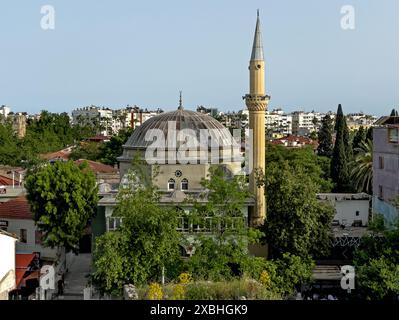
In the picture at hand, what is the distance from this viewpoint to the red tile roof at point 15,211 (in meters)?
24.4

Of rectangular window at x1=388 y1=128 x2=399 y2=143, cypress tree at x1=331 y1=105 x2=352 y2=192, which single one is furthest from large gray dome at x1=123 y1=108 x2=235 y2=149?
cypress tree at x1=331 y1=105 x2=352 y2=192

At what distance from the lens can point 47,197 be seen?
2136cm

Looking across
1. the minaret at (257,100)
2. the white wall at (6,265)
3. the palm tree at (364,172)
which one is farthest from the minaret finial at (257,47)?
the white wall at (6,265)

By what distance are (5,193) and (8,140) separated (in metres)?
30.8

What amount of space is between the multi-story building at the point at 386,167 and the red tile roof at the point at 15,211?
13167mm

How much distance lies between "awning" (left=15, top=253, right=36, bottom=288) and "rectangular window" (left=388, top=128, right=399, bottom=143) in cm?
1350

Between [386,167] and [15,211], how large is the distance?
14.2 m

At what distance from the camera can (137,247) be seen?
1753 centimetres

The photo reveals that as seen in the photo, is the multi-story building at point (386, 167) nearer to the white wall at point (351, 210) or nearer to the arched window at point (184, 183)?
the white wall at point (351, 210)

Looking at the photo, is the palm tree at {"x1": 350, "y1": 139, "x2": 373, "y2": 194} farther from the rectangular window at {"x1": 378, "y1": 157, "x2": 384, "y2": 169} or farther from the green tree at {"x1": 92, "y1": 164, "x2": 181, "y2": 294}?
the green tree at {"x1": 92, "y1": 164, "x2": 181, "y2": 294}

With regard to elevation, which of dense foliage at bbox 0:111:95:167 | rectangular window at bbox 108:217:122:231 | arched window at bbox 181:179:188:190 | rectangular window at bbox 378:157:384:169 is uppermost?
dense foliage at bbox 0:111:95:167

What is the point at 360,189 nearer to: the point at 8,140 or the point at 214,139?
the point at 214,139

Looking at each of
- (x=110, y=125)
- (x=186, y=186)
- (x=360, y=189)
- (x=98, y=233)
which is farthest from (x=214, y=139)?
(x=110, y=125)

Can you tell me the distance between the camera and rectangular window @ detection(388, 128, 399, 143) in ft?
77.9
